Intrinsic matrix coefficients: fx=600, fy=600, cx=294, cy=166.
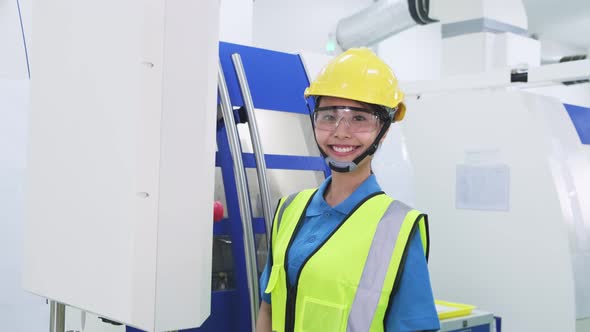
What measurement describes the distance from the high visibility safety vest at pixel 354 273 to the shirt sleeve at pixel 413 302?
0.02m

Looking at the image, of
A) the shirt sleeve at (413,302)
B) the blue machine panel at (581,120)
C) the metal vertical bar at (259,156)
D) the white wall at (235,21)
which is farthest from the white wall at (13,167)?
the blue machine panel at (581,120)

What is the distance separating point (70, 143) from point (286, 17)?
15.0 ft

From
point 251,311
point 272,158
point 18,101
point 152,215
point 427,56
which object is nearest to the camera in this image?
point 152,215

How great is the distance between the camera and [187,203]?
1209mm

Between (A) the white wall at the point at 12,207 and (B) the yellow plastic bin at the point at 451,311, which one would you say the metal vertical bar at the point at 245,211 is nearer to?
(B) the yellow plastic bin at the point at 451,311

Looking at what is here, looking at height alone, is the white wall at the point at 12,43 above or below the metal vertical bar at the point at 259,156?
above

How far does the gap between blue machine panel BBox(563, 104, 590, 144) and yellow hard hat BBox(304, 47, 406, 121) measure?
1900 millimetres

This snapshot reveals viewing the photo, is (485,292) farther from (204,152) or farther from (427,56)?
(427,56)

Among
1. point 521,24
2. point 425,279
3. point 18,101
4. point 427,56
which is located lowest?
point 425,279

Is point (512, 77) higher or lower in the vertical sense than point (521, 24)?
lower

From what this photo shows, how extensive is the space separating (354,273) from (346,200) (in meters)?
0.18

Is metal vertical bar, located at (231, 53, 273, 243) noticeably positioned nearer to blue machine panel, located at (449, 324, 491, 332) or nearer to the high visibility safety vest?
the high visibility safety vest

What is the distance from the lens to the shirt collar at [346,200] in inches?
51.0

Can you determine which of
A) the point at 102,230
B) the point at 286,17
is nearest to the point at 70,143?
the point at 102,230
